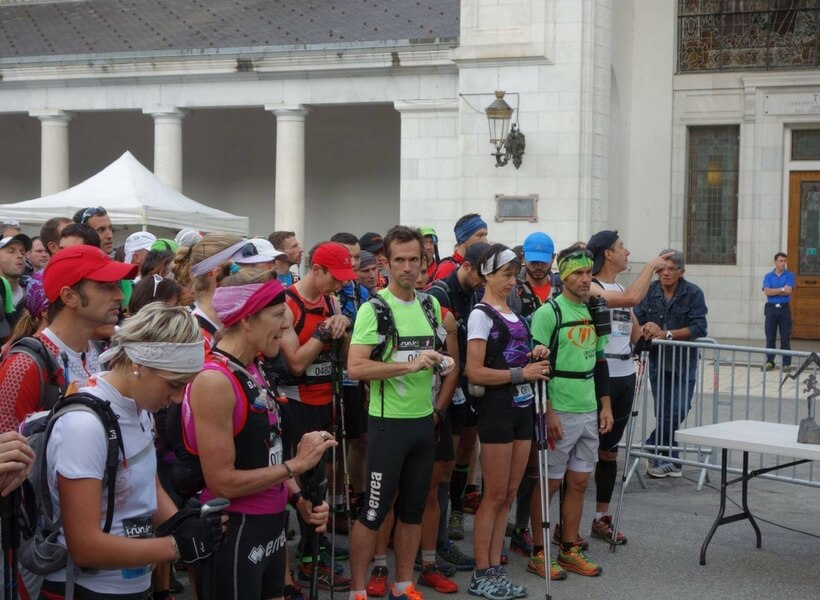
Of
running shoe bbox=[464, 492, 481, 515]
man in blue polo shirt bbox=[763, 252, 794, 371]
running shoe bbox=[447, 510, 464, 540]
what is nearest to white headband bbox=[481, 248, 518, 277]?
running shoe bbox=[447, 510, 464, 540]

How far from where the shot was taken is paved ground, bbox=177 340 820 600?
247 inches

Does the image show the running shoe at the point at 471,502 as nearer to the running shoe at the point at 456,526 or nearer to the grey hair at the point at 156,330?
the running shoe at the point at 456,526

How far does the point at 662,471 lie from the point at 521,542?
295 cm

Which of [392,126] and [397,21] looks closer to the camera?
[397,21]

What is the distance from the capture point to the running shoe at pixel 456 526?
7.28m

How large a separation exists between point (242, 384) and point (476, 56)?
14.8 meters

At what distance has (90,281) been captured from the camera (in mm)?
3816

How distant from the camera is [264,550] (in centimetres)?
391

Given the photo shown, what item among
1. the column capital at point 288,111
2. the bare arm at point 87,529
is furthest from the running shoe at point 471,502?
the column capital at point 288,111

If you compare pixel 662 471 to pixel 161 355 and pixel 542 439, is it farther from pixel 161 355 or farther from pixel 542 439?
pixel 161 355

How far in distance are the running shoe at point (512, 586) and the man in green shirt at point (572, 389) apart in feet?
1.36

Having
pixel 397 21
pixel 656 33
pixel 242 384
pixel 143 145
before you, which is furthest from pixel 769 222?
pixel 242 384

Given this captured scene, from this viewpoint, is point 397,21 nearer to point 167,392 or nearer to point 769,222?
point 769,222

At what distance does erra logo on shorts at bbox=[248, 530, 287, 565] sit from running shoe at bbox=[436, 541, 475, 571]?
2.82 meters
